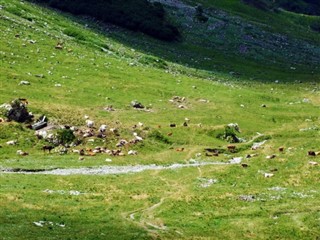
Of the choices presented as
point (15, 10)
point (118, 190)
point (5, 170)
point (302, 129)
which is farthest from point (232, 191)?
Answer: point (15, 10)

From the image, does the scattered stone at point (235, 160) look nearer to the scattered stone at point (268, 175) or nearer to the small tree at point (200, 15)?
the scattered stone at point (268, 175)

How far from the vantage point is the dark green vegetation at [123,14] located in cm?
14488

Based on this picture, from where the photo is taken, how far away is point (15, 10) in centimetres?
11875

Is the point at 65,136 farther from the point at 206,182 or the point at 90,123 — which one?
the point at 206,182

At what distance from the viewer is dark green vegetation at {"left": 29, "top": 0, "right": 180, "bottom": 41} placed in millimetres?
144875

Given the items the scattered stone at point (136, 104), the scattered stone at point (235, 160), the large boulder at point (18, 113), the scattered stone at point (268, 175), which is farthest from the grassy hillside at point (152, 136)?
the large boulder at point (18, 113)

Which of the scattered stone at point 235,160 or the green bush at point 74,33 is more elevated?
the green bush at point 74,33

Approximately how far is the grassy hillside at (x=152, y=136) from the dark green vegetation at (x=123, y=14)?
3704 millimetres

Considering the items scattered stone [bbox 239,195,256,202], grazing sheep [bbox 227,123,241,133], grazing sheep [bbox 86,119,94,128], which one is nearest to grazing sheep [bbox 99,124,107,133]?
grazing sheep [bbox 86,119,94,128]

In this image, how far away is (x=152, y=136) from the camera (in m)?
69.8

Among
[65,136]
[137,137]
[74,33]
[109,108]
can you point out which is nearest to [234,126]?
[137,137]

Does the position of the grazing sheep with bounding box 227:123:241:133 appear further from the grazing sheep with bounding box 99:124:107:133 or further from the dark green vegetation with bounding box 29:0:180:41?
the dark green vegetation with bounding box 29:0:180:41

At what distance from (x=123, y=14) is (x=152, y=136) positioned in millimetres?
83949

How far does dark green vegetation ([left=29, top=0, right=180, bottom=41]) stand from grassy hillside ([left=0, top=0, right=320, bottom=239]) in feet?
12.2
